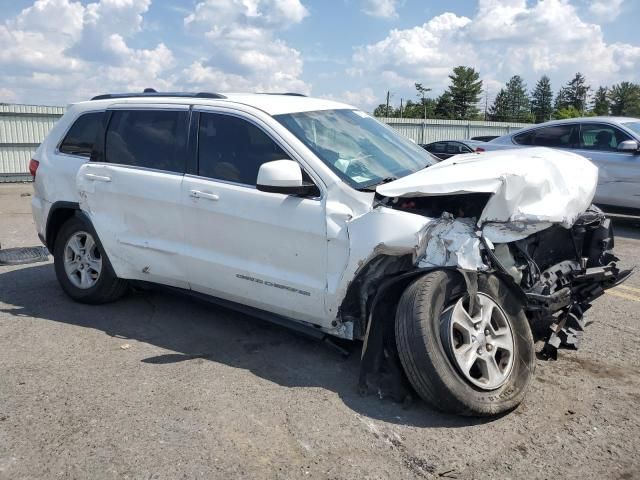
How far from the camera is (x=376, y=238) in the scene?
12.2ft

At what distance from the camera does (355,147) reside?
446 centimetres

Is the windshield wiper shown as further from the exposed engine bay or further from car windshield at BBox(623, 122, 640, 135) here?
car windshield at BBox(623, 122, 640, 135)

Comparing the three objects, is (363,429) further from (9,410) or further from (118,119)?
(118,119)

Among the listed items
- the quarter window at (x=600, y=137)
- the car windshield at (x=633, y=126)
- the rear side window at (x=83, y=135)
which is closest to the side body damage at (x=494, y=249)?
the rear side window at (x=83, y=135)

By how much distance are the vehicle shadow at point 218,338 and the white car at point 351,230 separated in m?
0.19

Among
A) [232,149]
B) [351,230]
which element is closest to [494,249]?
[351,230]

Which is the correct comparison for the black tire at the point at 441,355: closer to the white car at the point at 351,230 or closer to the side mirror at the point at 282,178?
the white car at the point at 351,230

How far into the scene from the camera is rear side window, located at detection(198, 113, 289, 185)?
171 inches

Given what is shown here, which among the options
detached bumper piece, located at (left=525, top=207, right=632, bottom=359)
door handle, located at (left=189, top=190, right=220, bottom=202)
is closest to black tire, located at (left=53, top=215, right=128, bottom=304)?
door handle, located at (left=189, top=190, right=220, bottom=202)

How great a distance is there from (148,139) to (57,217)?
1377 millimetres

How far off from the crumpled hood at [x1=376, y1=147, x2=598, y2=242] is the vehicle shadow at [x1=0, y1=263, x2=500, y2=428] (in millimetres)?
1213

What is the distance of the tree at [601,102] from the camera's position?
83.1 meters

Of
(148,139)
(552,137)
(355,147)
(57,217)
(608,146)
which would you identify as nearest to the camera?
(355,147)

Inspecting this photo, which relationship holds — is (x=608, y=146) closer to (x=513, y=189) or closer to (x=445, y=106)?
(x=513, y=189)
